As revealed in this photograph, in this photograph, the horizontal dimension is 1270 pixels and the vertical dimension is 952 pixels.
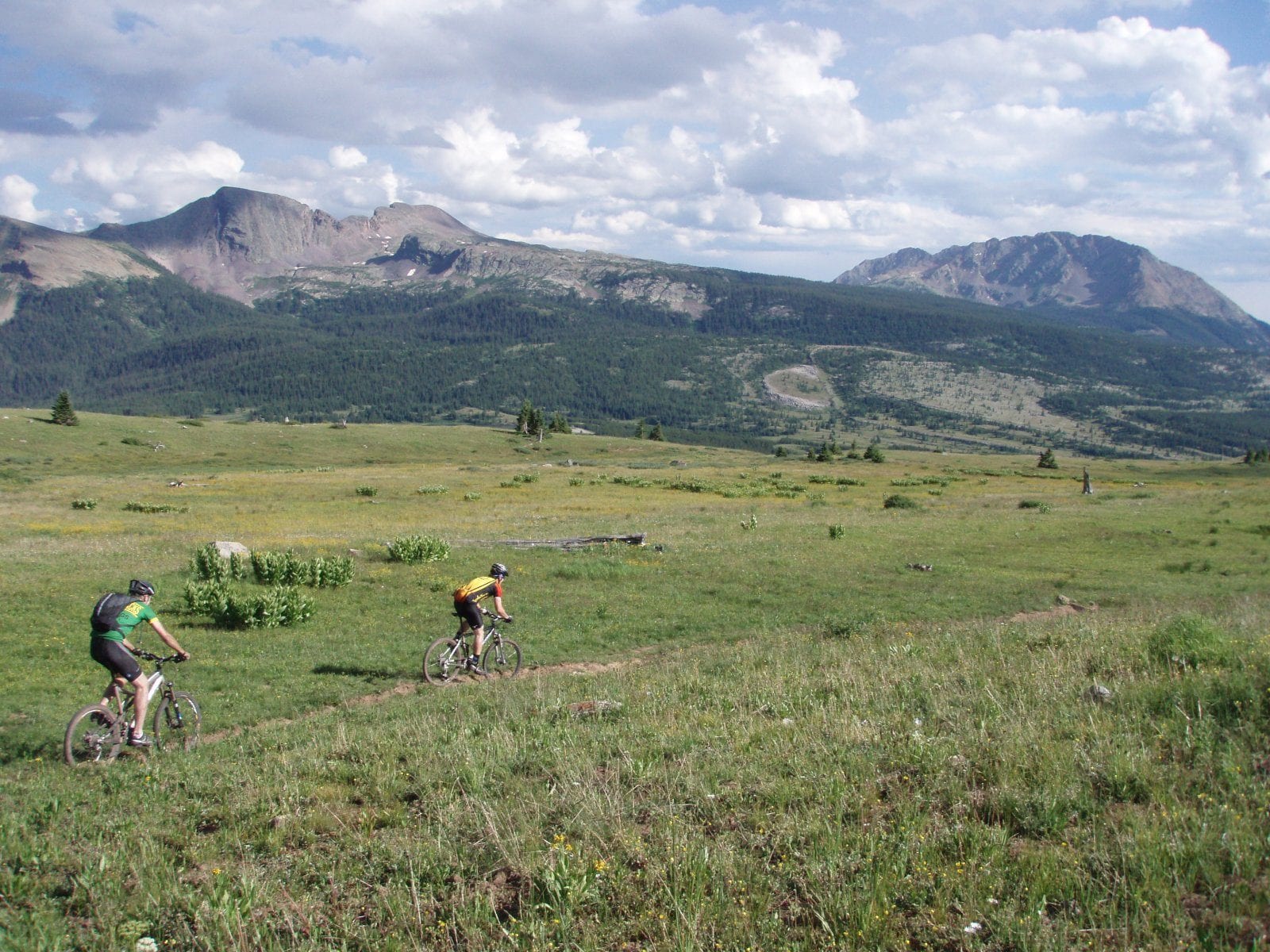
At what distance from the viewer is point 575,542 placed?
3281 cm

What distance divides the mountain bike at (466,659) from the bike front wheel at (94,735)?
565 centimetres

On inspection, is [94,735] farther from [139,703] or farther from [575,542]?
[575,542]

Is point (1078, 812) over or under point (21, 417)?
over

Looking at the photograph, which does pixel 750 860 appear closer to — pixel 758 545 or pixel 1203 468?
pixel 758 545

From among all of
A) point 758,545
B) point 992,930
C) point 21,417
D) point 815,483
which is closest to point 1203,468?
point 815,483

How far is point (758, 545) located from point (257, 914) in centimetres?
2942

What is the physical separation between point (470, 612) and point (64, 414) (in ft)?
386

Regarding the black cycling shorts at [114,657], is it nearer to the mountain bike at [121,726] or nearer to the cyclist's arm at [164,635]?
the mountain bike at [121,726]

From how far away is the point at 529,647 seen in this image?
1903 cm

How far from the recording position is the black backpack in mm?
11242

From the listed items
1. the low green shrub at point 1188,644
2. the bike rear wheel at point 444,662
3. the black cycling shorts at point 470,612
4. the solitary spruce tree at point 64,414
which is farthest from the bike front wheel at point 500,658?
the solitary spruce tree at point 64,414

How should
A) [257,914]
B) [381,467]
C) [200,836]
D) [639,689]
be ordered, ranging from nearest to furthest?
[257,914], [200,836], [639,689], [381,467]

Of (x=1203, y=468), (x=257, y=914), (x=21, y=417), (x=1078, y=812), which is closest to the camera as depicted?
(x=257, y=914)

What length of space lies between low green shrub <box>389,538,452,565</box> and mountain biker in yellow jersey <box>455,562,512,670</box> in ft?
40.6
